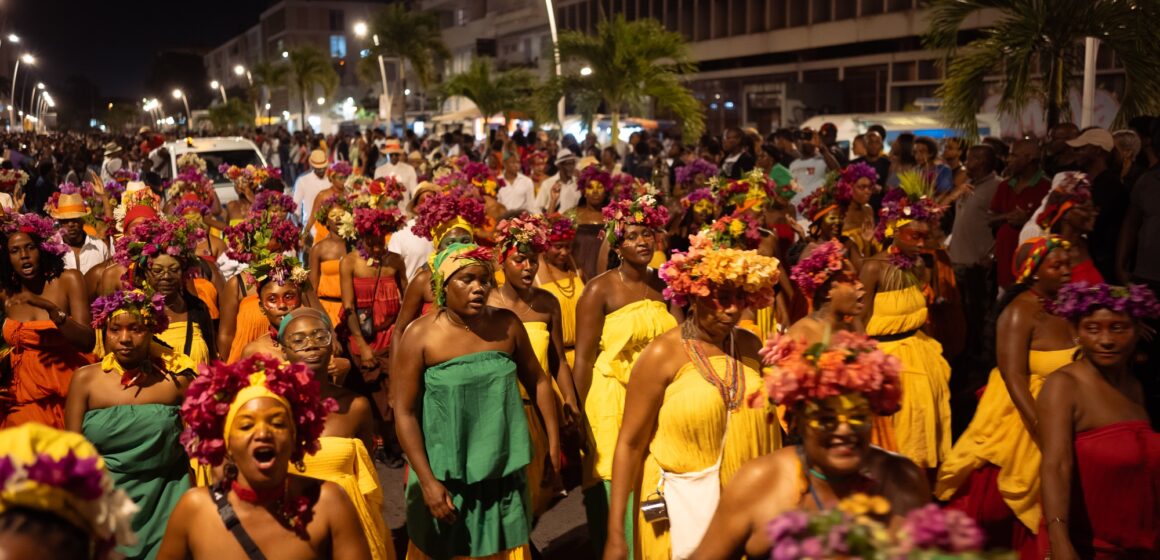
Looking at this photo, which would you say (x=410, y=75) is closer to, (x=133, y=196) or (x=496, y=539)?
(x=133, y=196)

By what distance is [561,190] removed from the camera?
15.2 m

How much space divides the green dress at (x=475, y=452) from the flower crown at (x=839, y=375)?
211 centimetres

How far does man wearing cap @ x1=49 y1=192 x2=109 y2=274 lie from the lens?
9.84 metres

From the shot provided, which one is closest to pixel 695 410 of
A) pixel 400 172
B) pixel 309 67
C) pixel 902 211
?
pixel 902 211

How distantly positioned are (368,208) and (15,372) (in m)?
3.31

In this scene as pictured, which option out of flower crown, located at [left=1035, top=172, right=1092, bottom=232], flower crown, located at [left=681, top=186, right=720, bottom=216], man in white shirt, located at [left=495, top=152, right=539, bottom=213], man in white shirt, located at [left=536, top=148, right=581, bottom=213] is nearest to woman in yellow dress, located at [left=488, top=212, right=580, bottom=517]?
flower crown, located at [left=681, top=186, right=720, bottom=216]

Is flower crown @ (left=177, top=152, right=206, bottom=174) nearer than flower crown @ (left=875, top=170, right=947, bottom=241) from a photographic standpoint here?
No

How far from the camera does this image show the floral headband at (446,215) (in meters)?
9.02

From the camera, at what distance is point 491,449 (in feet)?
17.7

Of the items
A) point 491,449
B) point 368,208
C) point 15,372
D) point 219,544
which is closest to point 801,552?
point 219,544

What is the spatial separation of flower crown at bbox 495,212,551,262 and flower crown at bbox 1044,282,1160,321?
3362mm

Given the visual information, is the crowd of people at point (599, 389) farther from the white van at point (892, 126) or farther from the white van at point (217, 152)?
the white van at point (892, 126)

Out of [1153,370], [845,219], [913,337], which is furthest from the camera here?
[845,219]

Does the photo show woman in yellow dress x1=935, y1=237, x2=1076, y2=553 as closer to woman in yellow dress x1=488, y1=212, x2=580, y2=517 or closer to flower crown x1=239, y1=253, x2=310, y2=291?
woman in yellow dress x1=488, y1=212, x2=580, y2=517
